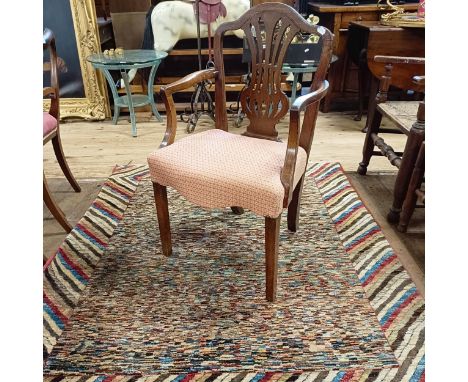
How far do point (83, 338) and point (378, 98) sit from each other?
191cm

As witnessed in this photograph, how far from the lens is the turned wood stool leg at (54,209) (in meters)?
1.75

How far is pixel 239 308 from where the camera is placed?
4.67ft

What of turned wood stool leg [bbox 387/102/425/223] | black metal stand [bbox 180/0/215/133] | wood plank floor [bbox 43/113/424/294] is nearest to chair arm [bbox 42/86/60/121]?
wood plank floor [bbox 43/113/424/294]

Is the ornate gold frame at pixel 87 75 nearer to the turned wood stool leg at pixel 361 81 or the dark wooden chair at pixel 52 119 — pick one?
the dark wooden chair at pixel 52 119

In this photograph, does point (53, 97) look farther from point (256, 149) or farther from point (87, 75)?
point (87, 75)

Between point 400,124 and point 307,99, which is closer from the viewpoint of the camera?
point 307,99

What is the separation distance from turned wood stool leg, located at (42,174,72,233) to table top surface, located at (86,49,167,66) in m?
1.42

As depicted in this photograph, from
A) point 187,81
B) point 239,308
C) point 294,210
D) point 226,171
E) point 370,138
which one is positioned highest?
point 187,81

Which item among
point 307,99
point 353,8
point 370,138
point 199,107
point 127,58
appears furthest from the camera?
point 199,107

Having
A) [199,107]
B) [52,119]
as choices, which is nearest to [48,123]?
[52,119]

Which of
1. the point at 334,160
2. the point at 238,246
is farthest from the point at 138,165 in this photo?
the point at 334,160

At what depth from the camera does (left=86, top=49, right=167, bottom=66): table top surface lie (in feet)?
9.63

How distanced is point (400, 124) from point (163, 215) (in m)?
1.22

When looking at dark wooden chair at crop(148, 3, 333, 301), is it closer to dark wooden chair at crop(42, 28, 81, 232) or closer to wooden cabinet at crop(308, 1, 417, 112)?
dark wooden chair at crop(42, 28, 81, 232)
